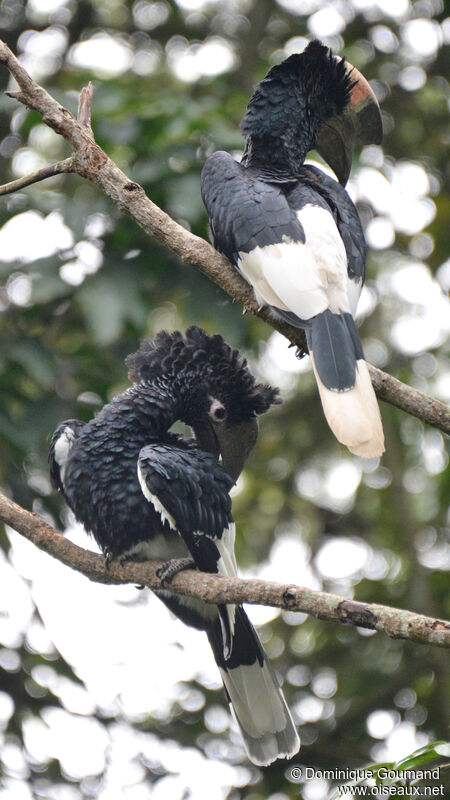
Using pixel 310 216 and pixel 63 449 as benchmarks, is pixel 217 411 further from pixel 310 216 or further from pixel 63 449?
pixel 310 216

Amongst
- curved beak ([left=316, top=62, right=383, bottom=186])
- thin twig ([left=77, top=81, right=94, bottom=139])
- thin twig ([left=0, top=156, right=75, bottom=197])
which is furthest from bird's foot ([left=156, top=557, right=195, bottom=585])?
curved beak ([left=316, top=62, right=383, bottom=186])

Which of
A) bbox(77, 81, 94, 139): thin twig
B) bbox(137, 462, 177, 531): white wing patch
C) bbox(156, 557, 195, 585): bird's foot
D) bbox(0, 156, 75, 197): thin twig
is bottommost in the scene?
bbox(156, 557, 195, 585): bird's foot

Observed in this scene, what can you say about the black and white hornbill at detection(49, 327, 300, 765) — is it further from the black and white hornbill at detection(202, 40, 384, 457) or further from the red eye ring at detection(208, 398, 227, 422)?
the black and white hornbill at detection(202, 40, 384, 457)

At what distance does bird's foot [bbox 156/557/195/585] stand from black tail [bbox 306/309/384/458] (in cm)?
59

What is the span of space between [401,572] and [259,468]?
0.98m

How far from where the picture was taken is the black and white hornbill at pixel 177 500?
2.69 m

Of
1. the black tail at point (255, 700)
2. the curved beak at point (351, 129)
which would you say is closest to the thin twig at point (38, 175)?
the curved beak at point (351, 129)

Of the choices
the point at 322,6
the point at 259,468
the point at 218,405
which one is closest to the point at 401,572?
the point at 259,468

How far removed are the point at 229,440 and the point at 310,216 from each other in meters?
0.82

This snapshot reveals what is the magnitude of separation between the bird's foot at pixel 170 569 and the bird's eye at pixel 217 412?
68 cm

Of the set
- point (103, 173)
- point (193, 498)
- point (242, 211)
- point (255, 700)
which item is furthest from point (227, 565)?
point (103, 173)

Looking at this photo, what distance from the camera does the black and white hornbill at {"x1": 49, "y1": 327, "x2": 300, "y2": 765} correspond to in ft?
8.84

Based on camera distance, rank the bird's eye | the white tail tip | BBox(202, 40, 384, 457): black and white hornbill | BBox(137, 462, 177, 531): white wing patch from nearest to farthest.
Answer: the white tail tip < BBox(202, 40, 384, 457): black and white hornbill < BBox(137, 462, 177, 531): white wing patch < the bird's eye

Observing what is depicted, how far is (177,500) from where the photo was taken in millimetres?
2656
